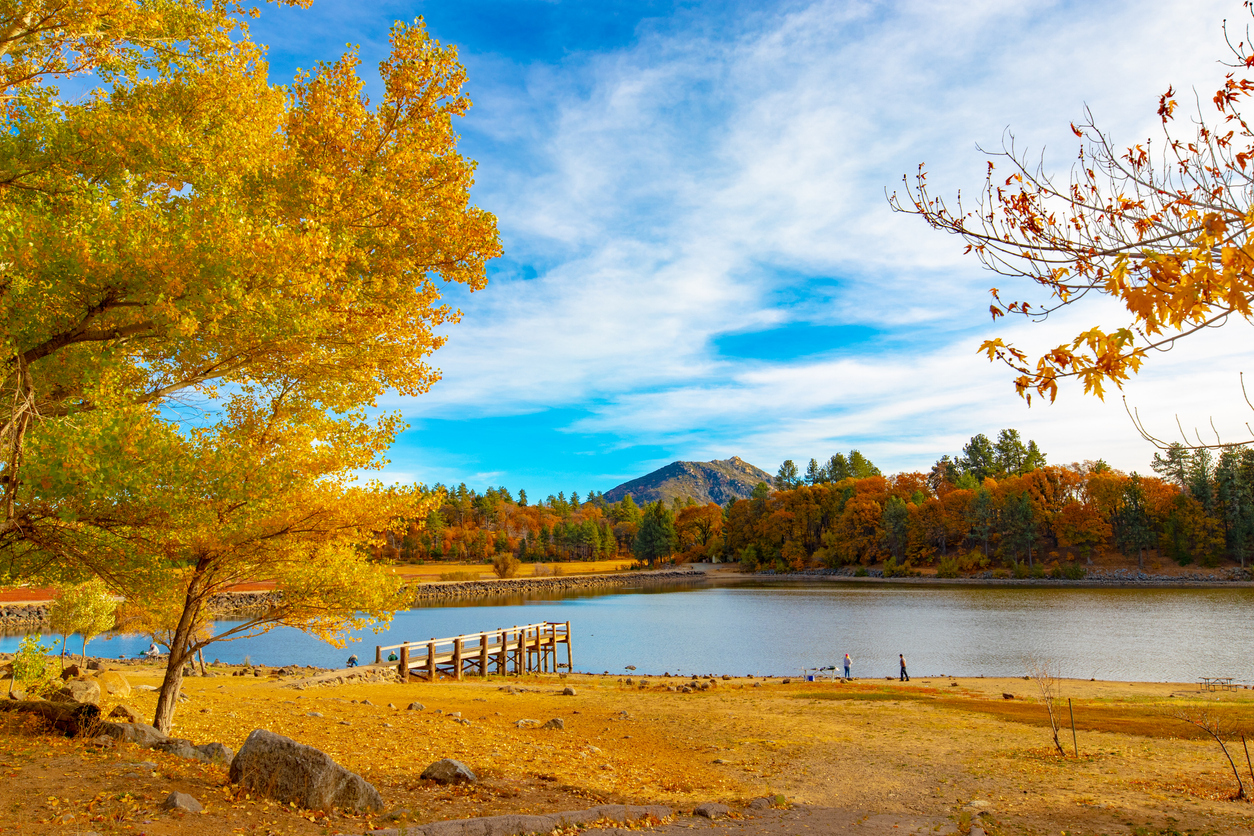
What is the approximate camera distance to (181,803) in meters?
6.43

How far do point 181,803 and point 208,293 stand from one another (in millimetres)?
4990

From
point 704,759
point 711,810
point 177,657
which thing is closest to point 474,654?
point 704,759

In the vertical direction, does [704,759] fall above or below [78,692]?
below

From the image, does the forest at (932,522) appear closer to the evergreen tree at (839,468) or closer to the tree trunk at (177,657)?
the evergreen tree at (839,468)

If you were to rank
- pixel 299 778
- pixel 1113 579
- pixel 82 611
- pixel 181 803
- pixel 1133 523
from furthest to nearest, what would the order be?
1. pixel 1133 523
2. pixel 1113 579
3. pixel 82 611
4. pixel 299 778
5. pixel 181 803

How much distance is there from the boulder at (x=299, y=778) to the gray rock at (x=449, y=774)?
170 centimetres

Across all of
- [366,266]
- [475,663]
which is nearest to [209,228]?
[366,266]

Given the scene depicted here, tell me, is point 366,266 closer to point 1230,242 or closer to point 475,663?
point 1230,242

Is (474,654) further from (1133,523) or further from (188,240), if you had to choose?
(1133,523)

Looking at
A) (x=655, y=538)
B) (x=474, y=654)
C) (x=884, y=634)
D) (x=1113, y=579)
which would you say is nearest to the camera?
(x=474, y=654)

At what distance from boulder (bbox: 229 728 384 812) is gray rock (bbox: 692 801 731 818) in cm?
376

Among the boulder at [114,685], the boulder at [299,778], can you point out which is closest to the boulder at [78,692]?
the boulder at [114,685]

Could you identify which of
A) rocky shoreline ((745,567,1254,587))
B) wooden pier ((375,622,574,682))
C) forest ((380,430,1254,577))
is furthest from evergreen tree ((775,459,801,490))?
wooden pier ((375,622,574,682))

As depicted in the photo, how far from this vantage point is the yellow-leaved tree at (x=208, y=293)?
714 centimetres
